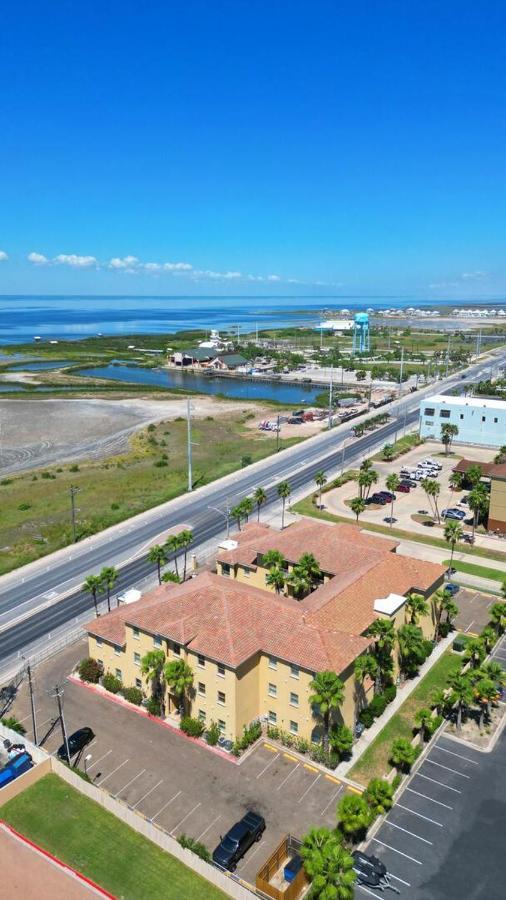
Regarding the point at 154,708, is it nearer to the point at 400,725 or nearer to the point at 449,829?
the point at 400,725

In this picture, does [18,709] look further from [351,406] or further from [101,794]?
[351,406]

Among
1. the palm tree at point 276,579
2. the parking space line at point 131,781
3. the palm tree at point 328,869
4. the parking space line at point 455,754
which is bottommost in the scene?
the parking space line at point 131,781

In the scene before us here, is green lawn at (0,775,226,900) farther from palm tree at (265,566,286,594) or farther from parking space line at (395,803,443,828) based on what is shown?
palm tree at (265,566,286,594)

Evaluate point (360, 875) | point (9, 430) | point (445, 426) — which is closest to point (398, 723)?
point (360, 875)

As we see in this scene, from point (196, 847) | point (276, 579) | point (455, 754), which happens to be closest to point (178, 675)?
point (196, 847)

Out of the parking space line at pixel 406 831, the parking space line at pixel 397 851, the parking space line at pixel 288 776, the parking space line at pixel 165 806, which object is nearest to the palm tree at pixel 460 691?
the parking space line at pixel 406 831

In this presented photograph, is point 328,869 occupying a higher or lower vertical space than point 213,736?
higher

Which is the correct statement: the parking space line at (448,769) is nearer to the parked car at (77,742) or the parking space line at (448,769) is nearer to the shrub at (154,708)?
the shrub at (154,708)
